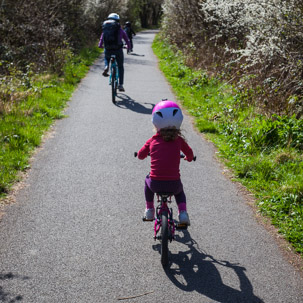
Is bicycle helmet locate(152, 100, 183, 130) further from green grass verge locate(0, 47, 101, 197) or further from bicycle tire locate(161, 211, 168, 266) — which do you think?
green grass verge locate(0, 47, 101, 197)

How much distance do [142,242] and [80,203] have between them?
1.27 m

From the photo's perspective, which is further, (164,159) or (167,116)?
(164,159)

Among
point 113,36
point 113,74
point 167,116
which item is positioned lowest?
point 113,74

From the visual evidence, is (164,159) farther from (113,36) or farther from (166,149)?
(113,36)

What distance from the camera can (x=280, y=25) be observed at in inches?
308

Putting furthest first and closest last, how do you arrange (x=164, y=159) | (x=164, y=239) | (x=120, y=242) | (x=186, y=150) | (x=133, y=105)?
1. (x=133, y=105)
2. (x=120, y=242)
3. (x=186, y=150)
4. (x=164, y=159)
5. (x=164, y=239)

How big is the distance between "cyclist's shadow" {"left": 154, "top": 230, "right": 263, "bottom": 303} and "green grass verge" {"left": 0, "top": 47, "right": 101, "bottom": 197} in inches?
109

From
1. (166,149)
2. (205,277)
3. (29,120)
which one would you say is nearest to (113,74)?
(29,120)

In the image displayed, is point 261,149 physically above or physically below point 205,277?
above

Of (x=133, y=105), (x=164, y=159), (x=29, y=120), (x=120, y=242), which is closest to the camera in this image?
(x=164, y=159)

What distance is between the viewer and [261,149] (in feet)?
21.7

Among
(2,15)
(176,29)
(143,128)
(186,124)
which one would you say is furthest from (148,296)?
(176,29)

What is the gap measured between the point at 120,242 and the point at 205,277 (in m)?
1.05

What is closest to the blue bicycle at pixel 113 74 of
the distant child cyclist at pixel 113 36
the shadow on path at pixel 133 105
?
the distant child cyclist at pixel 113 36
